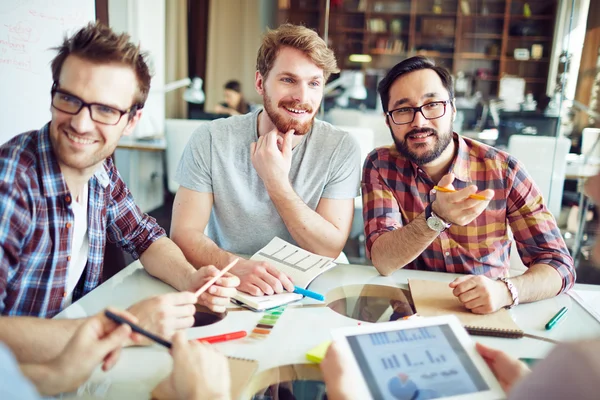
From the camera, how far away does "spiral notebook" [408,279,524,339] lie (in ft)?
3.53

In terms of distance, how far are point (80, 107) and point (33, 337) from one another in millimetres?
479

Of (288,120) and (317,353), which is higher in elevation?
(288,120)

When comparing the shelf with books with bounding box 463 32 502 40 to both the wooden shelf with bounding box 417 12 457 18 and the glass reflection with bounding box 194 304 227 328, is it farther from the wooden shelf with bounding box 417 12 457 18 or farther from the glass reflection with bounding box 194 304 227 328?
the glass reflection with bounding box 194 304 227 328

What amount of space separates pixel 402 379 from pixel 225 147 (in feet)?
3.67

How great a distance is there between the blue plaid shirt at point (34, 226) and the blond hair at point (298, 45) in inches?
30.8

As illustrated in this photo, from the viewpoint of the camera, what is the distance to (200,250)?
149cm

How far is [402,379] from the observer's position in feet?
2.69

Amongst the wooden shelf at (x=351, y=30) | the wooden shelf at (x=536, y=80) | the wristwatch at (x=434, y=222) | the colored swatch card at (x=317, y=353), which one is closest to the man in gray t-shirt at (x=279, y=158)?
the wristwatch at (x=434, y=222)

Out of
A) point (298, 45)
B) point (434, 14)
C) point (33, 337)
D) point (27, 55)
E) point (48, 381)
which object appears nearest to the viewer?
point (48, 381)

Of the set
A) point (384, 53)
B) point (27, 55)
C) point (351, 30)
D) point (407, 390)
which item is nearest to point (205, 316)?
point (407, 390)

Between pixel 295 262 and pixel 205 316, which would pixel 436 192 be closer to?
pixel 295 262

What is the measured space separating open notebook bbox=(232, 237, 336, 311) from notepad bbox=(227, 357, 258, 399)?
24cm

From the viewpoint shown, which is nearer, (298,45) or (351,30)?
(298,45)

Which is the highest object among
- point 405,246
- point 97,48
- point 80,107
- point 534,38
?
point 534,38
